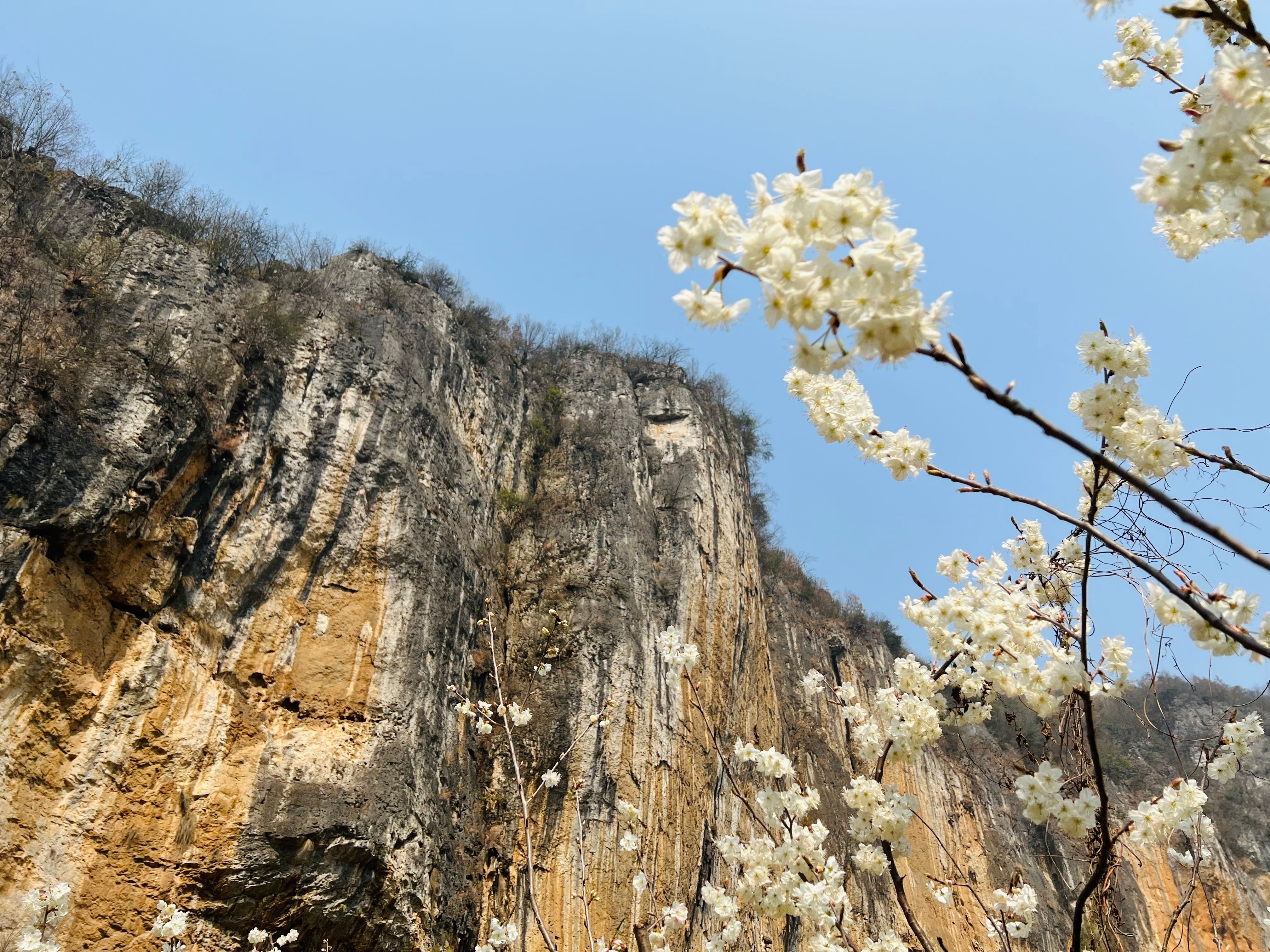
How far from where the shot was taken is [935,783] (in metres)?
20.9

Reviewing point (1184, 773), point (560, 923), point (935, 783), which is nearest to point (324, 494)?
point (560, 923)

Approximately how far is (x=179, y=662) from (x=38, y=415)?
111 inches

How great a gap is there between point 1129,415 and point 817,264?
1.64 m

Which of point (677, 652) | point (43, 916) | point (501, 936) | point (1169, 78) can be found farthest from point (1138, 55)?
point (43, 916)

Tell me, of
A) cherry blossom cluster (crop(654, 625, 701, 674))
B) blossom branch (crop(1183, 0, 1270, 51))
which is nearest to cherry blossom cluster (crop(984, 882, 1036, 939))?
cherry blossom cluster (crop(654, 625, 701, 674))

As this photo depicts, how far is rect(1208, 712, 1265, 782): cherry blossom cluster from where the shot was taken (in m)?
3.23

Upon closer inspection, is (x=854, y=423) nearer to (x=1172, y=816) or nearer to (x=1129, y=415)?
(x=1129, y=415)

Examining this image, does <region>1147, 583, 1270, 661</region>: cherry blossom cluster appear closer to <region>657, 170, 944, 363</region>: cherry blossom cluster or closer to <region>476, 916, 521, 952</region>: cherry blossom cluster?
<region>657, 170, 944, 363</region>: cherry blossom cluster

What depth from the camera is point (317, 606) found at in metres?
8.69

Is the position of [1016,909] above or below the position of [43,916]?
above

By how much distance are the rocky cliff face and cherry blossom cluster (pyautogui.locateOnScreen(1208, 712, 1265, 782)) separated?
0.88 m

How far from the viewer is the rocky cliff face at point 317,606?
20.8 feet

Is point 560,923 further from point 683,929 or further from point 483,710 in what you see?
point 483,710

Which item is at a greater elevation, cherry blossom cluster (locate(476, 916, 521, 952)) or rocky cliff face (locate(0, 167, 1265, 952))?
rocky cliff face (locate(0, 167, 1265, 952))
